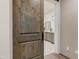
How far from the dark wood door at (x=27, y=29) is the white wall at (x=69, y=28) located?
2.16m

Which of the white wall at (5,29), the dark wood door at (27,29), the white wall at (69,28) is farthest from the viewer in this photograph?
the white wall at (69,28)

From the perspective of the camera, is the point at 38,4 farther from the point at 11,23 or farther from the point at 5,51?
the point at 5,51

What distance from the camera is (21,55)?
1.40 meters

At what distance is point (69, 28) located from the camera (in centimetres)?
407

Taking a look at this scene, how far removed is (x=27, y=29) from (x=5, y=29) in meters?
0.34

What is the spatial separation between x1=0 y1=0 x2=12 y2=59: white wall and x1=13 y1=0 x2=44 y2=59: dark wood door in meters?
0.06

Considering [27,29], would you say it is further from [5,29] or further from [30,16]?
[5,29]

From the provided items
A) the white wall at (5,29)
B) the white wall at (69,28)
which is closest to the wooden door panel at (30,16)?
the white wall at (5,29)

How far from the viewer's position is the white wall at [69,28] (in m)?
3.63

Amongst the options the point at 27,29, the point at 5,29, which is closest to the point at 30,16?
the point at 27,29

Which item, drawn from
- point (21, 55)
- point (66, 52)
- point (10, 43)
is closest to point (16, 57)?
point (21, 55)

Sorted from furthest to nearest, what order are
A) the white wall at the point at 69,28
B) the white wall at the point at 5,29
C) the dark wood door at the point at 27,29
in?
the white wall at the point at 69,28 < the dark wood door at the point at 27,29 < the white wall at the point at 5,29

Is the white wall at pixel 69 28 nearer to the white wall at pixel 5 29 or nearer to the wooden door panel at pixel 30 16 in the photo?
the wooden door panel at pixel 30 16

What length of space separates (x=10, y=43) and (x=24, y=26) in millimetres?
299
